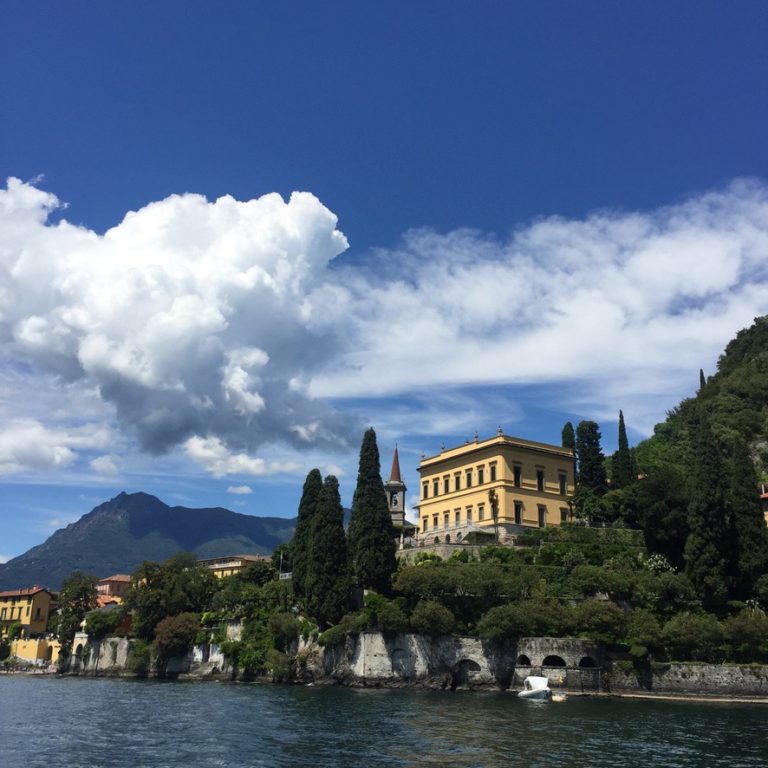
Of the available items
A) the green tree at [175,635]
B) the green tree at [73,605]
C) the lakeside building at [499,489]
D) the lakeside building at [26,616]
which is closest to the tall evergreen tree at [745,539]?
the lakeside building at [499,489]

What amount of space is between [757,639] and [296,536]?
3844cm

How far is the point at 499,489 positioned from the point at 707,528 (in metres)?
20.4

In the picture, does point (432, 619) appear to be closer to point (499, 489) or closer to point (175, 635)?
point (499, 489)

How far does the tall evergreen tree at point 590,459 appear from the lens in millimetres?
77938

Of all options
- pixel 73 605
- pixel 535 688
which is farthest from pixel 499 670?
pixel 73 605

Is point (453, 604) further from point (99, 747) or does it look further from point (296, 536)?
point (99, 747)

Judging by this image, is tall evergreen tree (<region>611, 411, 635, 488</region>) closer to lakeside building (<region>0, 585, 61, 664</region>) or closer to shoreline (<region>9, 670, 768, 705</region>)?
shoreline (<region>9, 670, 768, 705</region>)

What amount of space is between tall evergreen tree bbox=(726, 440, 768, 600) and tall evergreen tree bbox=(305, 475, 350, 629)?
28.8m

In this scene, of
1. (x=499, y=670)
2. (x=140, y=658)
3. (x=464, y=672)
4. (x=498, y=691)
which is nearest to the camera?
(x=498, y=691)

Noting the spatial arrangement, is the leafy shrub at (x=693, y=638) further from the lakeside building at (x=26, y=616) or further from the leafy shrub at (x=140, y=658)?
the lakeside building at (x=26, y=616)

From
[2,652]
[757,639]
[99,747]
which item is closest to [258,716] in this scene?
[99,747]

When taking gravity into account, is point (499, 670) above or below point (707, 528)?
below

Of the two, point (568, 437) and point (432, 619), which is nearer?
point (432, 619)

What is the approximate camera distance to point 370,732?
103ft
